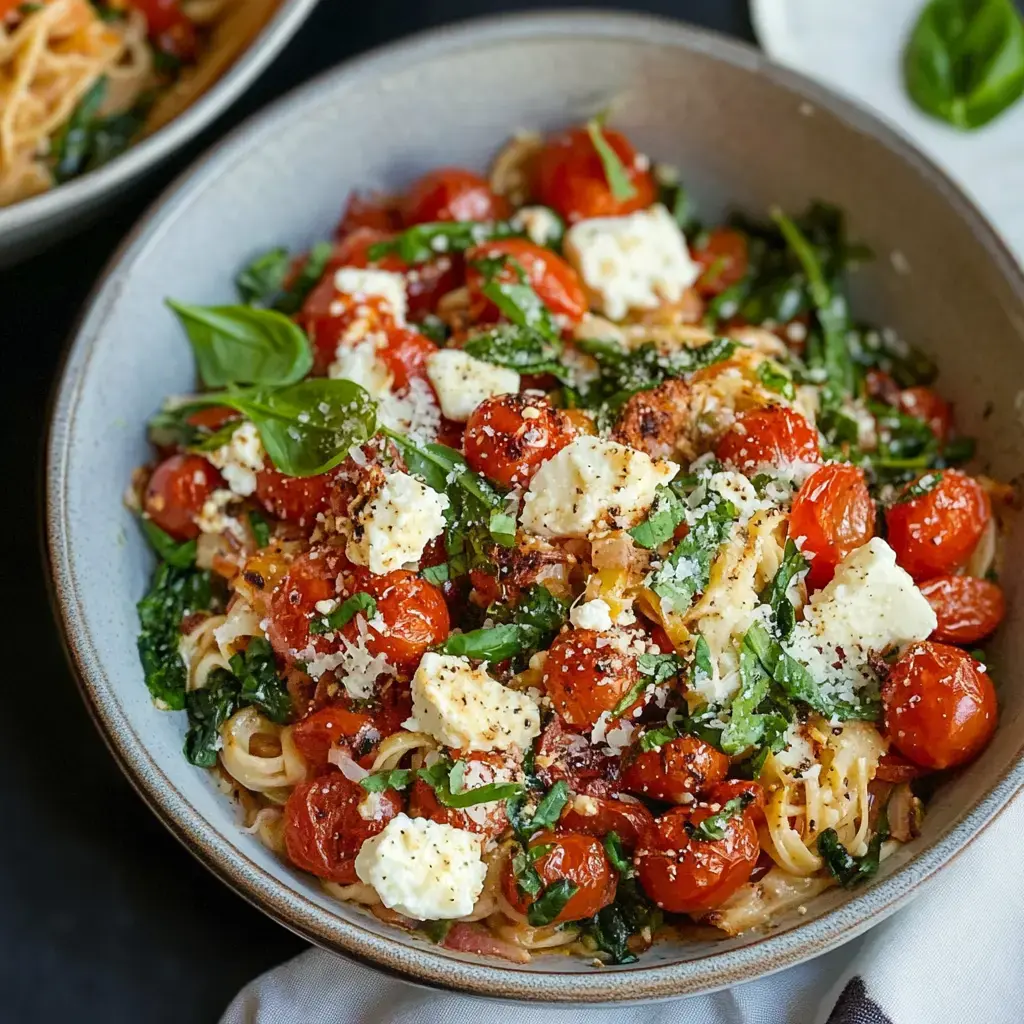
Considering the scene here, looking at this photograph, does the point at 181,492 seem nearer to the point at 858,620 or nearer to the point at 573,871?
the point at 573,871

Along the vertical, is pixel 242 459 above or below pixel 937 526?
below

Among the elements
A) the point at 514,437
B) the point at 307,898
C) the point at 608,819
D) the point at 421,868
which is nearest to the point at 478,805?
the point at 421,868

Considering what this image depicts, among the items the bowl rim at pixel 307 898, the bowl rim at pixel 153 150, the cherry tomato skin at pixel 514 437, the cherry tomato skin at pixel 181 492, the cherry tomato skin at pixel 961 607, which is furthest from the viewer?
the bowl rim at pixel 153 150

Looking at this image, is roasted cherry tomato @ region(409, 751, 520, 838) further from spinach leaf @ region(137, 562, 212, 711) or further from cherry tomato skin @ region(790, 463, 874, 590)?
cherry tomato skin @ region(790, 463, 874, 590)

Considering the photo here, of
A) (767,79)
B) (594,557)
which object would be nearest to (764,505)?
(594,557)

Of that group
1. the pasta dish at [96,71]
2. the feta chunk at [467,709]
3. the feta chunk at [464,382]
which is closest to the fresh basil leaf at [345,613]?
the feta chunk at [467,709]

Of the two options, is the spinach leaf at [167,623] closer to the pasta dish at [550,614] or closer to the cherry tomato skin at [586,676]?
the pasta dish at [550,614]
